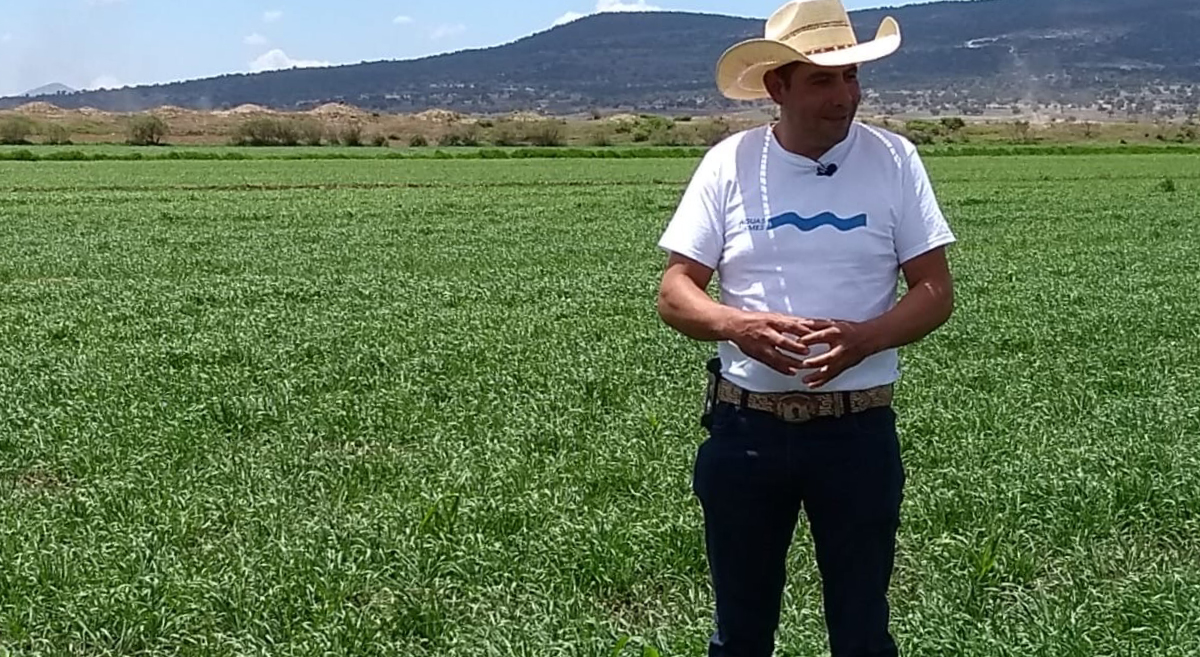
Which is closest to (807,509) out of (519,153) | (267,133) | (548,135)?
(519,153)

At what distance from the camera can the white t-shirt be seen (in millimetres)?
3508

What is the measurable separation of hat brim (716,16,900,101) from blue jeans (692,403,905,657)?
88 cm

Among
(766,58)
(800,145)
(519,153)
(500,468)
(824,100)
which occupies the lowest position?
(519,153)

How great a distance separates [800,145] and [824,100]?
0.42 ft

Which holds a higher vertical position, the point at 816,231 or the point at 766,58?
the point at 766,58

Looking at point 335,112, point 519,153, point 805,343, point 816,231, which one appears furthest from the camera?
point 335,112

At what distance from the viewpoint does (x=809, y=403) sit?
3561mm

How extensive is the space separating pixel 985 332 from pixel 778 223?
939cm

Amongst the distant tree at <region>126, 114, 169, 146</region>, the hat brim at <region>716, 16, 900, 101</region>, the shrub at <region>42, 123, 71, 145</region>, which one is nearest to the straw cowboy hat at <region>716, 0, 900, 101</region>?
the hat brim at <region>716, 16, 900, 101</region>

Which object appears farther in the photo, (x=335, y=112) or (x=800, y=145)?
(x=335, y=112)

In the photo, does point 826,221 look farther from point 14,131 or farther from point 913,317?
point 14,131

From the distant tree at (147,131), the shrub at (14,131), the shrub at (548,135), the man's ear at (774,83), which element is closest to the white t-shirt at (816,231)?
the man's ear at (774,83)

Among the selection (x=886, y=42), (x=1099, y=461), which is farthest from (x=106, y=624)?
(x=1099, y=461)

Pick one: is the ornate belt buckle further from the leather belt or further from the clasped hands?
the clasped hands
